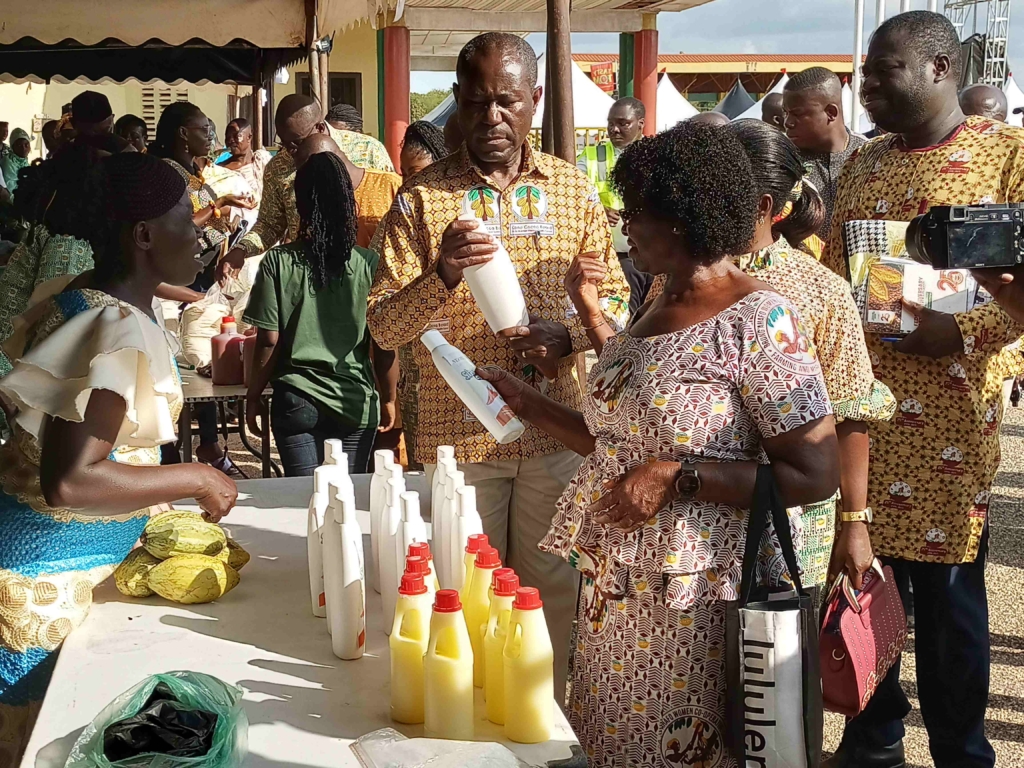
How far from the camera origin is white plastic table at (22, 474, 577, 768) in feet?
5.55

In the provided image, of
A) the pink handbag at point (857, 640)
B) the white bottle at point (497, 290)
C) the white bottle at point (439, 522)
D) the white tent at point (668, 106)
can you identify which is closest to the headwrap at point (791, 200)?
the white bottle at point (497, 290)

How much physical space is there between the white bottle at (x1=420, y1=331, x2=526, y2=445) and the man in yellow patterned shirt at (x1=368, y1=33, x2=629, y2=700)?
0.29 m

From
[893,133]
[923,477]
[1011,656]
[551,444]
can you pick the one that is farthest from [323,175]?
[1011,656]

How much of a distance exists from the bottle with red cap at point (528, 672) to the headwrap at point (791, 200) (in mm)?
1202

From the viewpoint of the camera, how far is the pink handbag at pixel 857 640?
7.29 ft

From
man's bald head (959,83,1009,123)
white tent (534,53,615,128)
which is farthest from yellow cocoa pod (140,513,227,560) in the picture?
white tent (534,53,615,128)

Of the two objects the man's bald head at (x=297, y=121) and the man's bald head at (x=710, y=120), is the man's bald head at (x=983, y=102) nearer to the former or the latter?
the man's bald head at (x=710, y=120)

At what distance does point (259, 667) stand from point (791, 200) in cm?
159

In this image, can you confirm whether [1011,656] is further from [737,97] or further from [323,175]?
[737,97]

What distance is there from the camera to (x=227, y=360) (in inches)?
192

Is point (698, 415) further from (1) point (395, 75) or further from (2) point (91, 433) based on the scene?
(1) point (395, 75)

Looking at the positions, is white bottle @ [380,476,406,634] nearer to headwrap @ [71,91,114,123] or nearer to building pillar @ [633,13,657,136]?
headwrap @ [71,91,114,123]

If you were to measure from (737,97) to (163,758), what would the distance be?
70.9 ft

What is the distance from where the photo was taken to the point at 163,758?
1508mm
